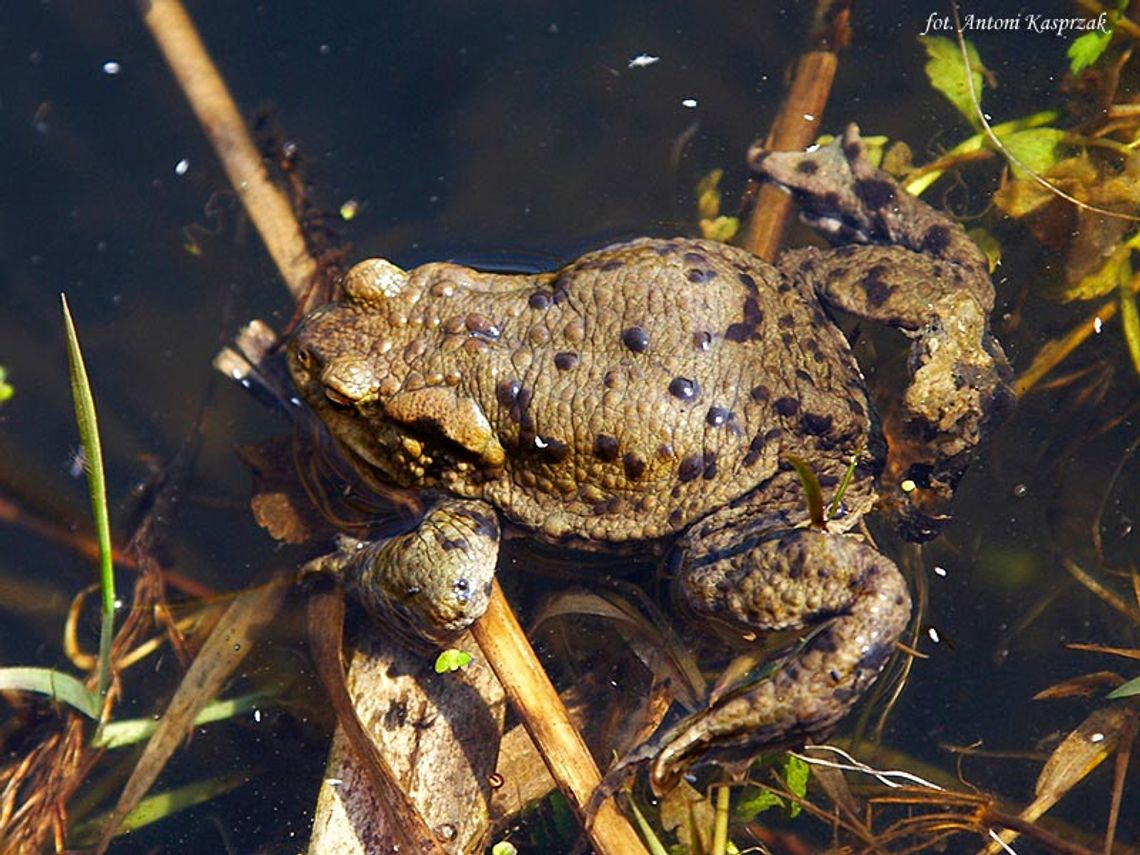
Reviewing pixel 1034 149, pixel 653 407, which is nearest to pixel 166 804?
pixel 653 407

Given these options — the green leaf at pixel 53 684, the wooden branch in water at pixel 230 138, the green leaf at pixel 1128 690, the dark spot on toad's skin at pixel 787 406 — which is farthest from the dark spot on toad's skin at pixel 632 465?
the green leaf at pixel 53 684

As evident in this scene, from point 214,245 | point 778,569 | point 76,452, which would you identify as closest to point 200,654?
point 76,452

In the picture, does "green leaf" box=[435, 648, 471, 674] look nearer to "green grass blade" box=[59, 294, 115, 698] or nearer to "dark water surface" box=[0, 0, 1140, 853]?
"dark water surface" box=[0, 0, 1140, 853]

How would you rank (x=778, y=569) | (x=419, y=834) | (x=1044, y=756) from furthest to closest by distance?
(x=1044, y=756)
(x=419, y=834)
(x=778, y=569)

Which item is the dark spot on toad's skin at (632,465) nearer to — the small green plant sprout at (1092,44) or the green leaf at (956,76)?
the green leaf at (956,76)

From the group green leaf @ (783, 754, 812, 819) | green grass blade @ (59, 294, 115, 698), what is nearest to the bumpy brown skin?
green leaf @ (783, 754, 812, 819)

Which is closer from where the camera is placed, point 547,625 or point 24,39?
point 547,625

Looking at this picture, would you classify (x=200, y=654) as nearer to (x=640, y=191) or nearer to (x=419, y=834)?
(x=419, y=834)
